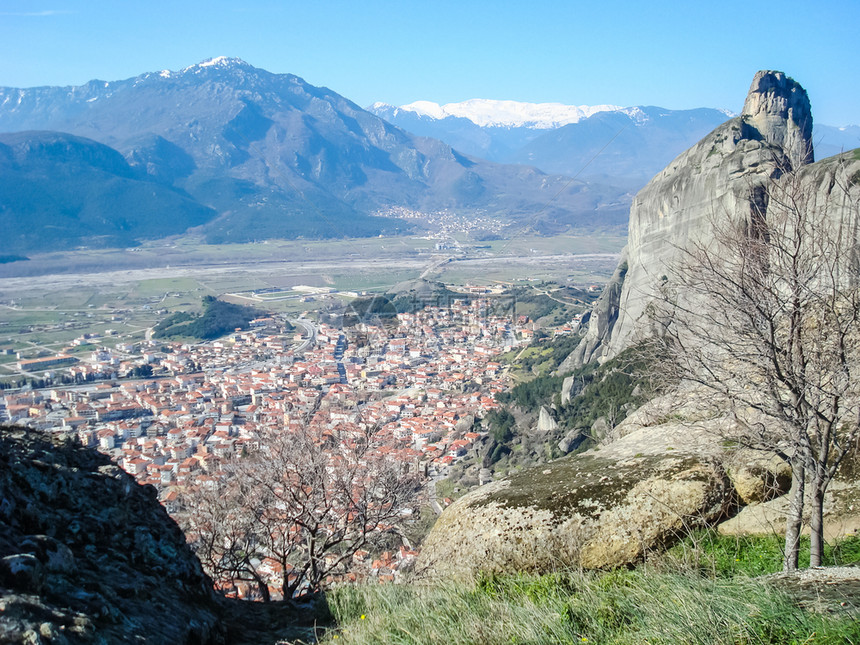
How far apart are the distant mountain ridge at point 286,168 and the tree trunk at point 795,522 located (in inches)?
3990

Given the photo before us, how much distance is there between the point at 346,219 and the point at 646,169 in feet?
389

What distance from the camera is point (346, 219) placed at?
115m

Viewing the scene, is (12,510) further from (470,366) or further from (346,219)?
(346,219)

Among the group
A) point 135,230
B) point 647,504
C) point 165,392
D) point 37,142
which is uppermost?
point 37,142

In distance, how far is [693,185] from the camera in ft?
93.2

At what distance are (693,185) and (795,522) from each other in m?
27.1

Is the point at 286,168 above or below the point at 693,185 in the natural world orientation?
above

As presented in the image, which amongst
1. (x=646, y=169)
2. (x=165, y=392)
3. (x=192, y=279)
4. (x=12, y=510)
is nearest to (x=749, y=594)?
(x=12, y=510)

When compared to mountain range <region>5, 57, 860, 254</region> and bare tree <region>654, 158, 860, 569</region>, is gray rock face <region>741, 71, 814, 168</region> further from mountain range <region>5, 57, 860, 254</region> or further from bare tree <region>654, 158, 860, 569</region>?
mountain range <region>5, 57, 860, 254</region>

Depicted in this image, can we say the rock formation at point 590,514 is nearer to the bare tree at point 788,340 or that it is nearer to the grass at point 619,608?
the grass at point 619,608

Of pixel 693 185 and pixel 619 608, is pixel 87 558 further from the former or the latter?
pixel 693 185

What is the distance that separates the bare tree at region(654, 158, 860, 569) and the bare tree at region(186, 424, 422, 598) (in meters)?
4.19

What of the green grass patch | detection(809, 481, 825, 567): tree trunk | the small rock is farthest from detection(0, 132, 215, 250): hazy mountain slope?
detection(809, 481, 825, 567): tree trunk

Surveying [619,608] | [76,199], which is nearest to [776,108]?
[619,608]
